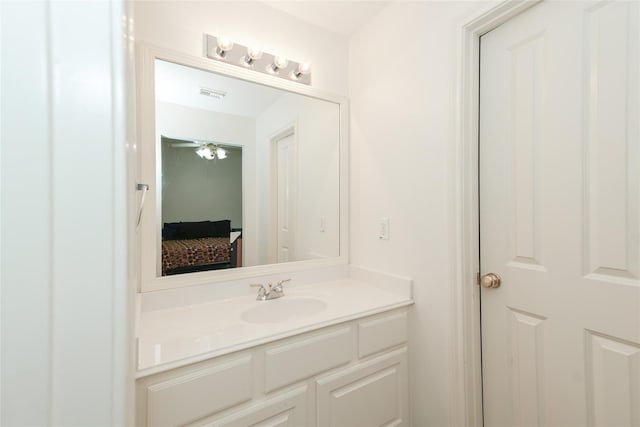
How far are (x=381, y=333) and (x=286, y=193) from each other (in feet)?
3.09

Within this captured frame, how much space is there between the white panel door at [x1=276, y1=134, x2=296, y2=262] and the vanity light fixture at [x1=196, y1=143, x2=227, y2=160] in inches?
13.1

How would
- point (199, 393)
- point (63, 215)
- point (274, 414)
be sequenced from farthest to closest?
point (274, 414), point (199, 393), point (63, 215)

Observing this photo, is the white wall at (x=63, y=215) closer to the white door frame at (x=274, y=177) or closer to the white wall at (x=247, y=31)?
the white wall at (x=247, y=31)

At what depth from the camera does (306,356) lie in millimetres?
1137

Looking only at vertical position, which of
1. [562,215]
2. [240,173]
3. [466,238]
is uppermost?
[240,173]

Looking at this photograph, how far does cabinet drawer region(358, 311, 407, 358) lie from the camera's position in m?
1.29

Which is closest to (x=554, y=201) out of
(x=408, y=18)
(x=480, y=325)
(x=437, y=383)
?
(x=480, y=325)

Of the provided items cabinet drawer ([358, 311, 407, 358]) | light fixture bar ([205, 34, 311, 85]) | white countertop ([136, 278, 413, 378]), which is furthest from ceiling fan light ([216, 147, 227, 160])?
cabinet drawer ([358, 311, 407, 358])

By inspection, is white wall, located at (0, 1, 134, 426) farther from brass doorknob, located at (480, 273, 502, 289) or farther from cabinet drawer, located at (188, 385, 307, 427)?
brass doorknob, located at (480, 273, 502, 289)

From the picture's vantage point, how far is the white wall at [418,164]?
1.28 meters

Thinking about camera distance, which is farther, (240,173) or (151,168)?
(240,173)

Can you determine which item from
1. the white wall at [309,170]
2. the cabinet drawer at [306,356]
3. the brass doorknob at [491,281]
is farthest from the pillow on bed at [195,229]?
the brass doorknob at [491,281]

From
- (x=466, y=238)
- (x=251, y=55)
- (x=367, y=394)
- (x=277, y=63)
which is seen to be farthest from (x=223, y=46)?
(x=367, y=394)

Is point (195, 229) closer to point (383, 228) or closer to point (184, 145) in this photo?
point (184, 145)
